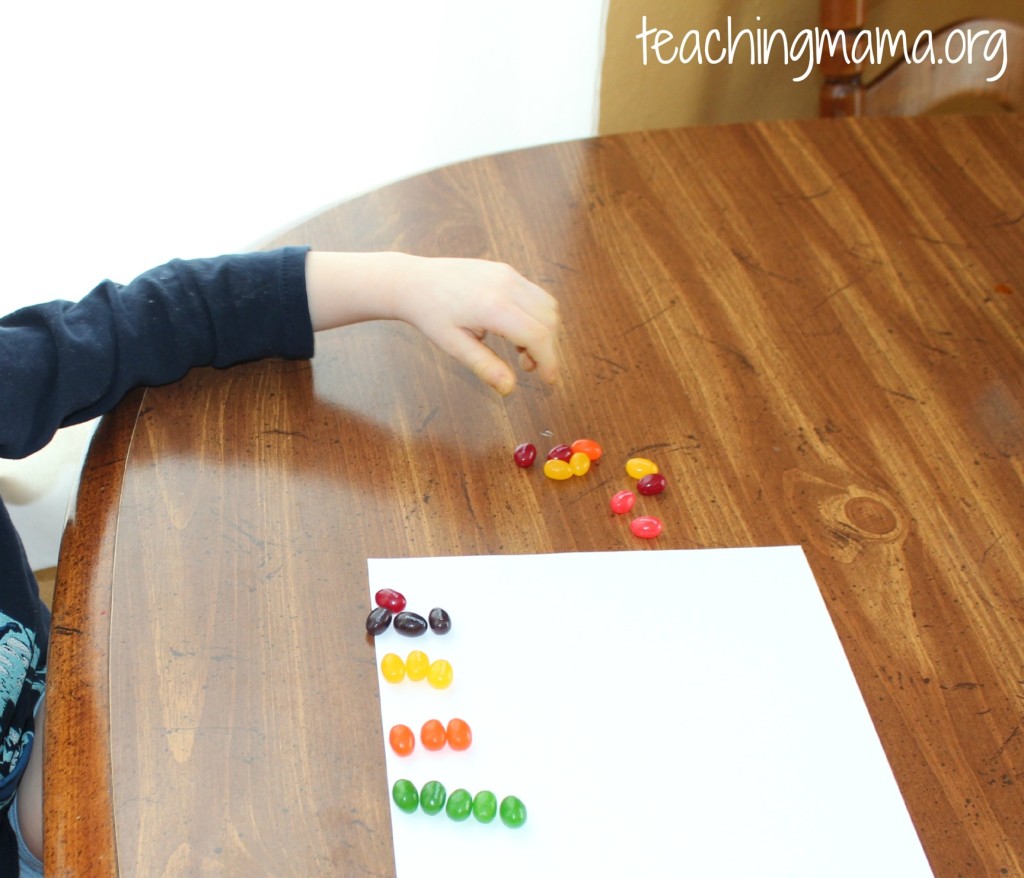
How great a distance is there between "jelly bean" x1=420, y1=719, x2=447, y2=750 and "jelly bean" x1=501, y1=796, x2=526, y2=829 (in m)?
0.05

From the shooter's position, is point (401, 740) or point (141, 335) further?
point (141, 335)

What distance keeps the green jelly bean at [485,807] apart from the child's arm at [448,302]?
332 mm

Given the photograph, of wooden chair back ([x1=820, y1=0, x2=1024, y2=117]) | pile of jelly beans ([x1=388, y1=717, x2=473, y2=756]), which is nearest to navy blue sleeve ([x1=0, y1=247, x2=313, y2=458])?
pile of jelly beans ([x1=388, y1=717, x2=473, y2=756])

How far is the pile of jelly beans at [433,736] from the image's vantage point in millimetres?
618

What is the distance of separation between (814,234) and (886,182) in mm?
129

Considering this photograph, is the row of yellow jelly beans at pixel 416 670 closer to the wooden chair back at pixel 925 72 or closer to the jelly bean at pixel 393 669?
the jelly bean at pixel 393 669

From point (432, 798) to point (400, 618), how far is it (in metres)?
0.12

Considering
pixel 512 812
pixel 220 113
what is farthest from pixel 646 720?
pixel 220 113

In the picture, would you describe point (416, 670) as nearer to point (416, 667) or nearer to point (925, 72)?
point (416, 667)

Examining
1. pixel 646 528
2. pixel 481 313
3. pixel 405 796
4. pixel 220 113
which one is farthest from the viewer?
pixel 220 113

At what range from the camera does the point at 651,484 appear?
2.54 feet

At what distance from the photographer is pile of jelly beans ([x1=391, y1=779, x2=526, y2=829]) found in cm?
59

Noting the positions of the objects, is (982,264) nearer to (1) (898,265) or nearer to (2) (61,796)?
(1) (898,265)

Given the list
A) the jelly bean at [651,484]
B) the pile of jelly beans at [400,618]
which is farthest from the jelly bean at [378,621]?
the jelly bean at [651,484]
